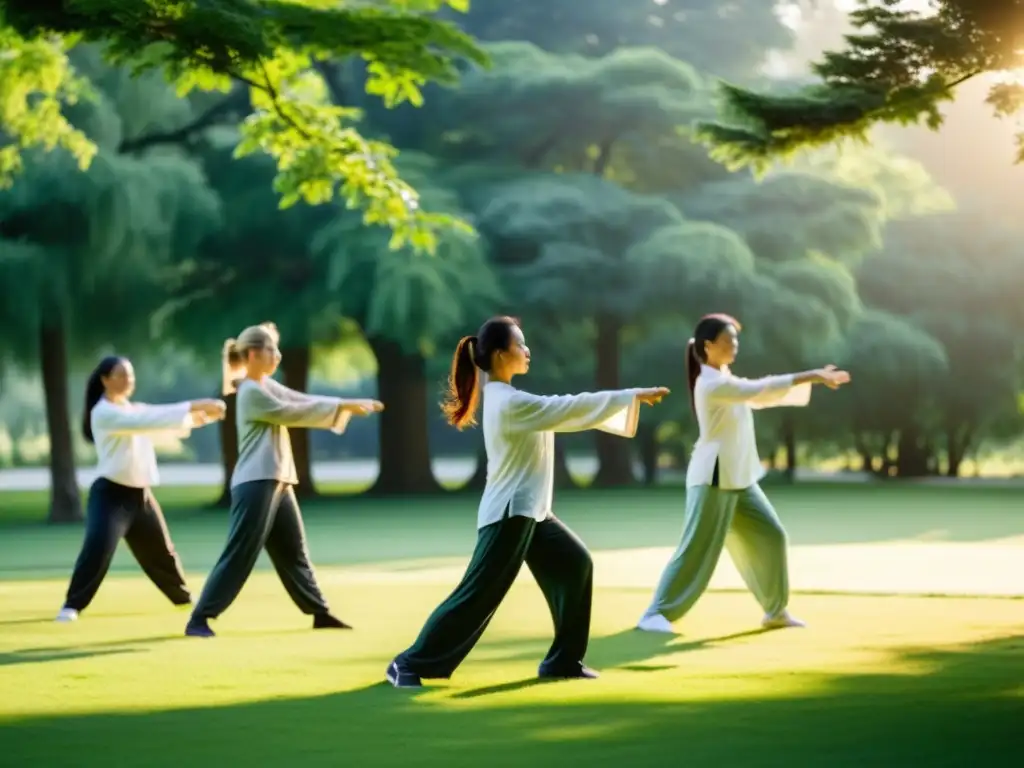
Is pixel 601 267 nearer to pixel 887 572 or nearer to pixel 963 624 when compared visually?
pixel 887 572

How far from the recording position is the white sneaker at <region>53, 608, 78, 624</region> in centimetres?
1245

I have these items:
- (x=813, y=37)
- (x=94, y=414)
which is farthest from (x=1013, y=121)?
(x=813, y=37)

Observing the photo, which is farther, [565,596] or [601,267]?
[601,267]

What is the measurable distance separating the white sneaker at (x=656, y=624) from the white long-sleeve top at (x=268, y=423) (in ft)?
7.38

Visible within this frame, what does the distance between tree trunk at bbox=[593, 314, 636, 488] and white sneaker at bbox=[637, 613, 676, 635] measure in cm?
2453

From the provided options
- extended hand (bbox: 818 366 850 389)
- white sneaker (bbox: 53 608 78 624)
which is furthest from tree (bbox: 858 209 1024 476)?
extended hand (bbox: 818 366 850 389)

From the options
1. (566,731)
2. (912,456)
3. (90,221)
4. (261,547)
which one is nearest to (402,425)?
(90,221)

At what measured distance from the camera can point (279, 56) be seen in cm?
1673

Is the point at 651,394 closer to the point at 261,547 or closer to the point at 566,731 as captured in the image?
the point at 566,731

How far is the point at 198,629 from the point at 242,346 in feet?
5.80

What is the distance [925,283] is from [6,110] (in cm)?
2540

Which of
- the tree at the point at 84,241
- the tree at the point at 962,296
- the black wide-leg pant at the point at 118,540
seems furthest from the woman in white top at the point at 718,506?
the tree at the point at 962,296

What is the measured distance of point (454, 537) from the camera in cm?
2267

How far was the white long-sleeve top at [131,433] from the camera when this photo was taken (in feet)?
39.1
